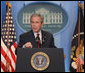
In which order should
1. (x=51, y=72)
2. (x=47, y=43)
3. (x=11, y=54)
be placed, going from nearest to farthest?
(x=51, y=72) < (x=47, y=43) < (x=11, y=54)

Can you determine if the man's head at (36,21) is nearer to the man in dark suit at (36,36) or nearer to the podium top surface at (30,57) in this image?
the man in dark suit at (36,36)

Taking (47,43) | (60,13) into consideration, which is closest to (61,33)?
(60,13)

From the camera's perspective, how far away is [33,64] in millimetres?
1991

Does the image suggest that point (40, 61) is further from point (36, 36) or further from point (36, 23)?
point (36, 23)

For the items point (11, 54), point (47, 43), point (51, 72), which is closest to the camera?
point (51, 72)

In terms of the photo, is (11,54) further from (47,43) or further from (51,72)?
(51,72)

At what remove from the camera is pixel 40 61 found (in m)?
2.04

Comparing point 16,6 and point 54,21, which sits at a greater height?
point 16,6

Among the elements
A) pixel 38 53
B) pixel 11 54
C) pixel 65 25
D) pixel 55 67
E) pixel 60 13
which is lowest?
pixel 11 54

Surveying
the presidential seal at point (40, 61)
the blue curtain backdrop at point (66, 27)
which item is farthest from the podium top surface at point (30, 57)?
the blue curtain backdrop at point (66, 27)

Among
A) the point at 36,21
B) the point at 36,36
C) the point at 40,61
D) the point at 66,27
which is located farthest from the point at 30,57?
the point at 66,27

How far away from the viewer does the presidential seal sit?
1988mm

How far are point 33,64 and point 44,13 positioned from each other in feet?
9.26

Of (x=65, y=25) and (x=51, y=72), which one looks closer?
(x=51, y=72)
